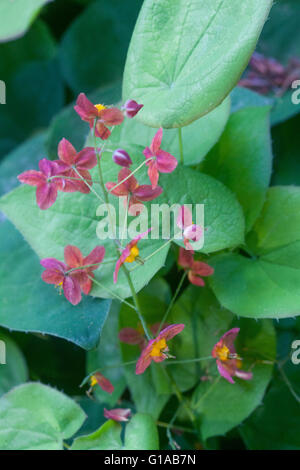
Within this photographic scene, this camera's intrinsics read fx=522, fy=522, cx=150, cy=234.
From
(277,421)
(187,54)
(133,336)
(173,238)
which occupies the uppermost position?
(187,54)

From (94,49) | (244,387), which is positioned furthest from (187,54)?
(94,49)

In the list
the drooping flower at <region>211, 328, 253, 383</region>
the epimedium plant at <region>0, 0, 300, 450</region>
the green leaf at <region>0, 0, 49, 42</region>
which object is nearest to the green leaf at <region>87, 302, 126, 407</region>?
the epimedium plant at <region>0, 0, 300, 450</region>

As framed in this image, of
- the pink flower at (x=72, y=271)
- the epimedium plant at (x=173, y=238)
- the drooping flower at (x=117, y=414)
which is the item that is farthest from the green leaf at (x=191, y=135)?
the drooping flower at (x=117, y=414)

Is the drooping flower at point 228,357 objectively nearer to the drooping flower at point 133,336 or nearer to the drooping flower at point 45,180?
the drooping flower at point 133,336

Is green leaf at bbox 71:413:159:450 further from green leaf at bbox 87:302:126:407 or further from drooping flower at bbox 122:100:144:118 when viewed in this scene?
drooping flower at bbox 122:100:144:118

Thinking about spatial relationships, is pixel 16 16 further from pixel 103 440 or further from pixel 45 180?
pixel 103 440
